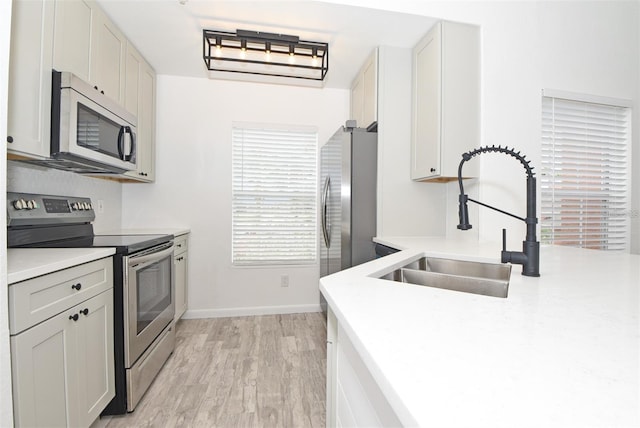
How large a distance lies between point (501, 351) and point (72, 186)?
2.77 meters

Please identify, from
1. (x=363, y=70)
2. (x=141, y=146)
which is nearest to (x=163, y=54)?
(x=141, y=146)

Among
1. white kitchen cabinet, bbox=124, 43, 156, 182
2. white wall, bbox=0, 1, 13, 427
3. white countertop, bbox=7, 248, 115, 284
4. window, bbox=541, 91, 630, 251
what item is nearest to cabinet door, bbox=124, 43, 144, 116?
white kitchen cabinet, bbox=124, 43, 156, 182

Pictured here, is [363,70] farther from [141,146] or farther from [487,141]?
[141,146]

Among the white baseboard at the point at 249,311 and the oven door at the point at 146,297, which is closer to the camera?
the oven door at the point at 146,297

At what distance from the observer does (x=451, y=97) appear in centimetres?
220

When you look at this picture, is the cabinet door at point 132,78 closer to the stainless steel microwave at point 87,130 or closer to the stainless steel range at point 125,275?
the stainless steel microwave at point 87,130

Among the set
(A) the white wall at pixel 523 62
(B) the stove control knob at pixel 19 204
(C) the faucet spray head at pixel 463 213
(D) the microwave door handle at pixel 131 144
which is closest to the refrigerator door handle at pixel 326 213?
(A) the white wall at pixel 523 62

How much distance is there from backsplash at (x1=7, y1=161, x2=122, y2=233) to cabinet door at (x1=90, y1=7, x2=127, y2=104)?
0.66 m

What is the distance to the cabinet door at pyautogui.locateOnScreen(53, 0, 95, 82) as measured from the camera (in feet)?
5.23

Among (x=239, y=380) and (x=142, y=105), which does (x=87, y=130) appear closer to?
(x=142, y=105)

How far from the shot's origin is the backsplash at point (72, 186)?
173 centimetres

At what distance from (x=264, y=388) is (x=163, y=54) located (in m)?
2.81

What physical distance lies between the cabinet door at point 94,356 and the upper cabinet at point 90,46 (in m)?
1.26

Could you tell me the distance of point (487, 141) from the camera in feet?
7.40
